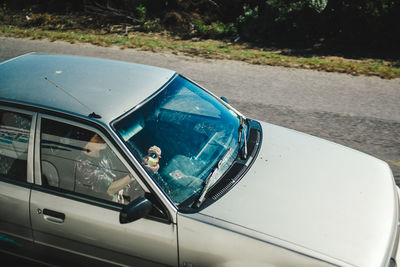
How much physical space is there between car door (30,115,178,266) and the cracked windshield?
21 centimetres

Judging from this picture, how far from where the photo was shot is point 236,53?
35.1 ft

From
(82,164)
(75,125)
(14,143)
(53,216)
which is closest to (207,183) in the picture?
(82,164)

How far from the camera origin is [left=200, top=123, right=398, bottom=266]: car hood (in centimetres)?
251

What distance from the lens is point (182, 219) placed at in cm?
262

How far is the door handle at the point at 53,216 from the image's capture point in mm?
2883

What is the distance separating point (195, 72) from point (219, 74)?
0.57 m

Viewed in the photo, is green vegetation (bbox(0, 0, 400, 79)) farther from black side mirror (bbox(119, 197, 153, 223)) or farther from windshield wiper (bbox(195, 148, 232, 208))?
black side mirror (bbox(119, 197, 153, 223))

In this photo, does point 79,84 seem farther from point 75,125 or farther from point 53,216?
point 53,216

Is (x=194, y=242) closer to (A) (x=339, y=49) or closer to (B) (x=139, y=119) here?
(B) (x=139, y=119)

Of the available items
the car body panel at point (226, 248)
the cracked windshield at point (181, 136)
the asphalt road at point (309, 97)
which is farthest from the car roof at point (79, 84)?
the asphalt road at point (309, 97)

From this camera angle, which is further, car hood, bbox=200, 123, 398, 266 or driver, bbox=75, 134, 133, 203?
driver, bbox=75, 134, 133, 203

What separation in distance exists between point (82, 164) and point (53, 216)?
1.46 feet

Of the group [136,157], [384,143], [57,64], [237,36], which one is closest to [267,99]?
[384,143]

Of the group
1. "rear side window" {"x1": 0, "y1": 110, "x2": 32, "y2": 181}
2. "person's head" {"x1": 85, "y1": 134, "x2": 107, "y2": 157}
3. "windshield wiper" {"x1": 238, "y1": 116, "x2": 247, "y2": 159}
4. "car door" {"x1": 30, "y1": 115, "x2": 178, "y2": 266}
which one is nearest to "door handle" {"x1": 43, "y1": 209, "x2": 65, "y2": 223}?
"car door" {"x1": 30, "y1": 115, "x2": 178, "y2": 266}
